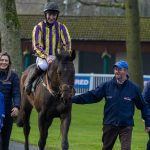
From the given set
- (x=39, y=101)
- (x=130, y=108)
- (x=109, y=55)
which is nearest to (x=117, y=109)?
(x=130, y=108)

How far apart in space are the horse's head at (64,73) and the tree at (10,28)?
30.6 feet

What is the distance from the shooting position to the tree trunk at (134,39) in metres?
30.7

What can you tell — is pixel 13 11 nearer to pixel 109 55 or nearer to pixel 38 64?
pixel 38 64

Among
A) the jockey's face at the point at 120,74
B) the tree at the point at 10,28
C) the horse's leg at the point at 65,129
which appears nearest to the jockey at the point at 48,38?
the horse's leg at the point at 65,129

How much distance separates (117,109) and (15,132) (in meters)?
8.27

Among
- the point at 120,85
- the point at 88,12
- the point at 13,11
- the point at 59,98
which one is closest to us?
the point at 120,85

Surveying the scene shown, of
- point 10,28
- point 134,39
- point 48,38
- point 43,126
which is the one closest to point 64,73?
point 43,126

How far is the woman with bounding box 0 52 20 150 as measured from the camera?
11328mm

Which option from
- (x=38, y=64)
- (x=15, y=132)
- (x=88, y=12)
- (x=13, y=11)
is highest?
(x=88, y=12)

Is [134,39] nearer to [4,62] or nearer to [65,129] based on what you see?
[65,129]

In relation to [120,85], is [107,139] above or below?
below

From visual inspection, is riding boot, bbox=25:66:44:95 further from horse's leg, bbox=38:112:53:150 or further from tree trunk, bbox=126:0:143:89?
tree trunk, bbox=126:0:143:89

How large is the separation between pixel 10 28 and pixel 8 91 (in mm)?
10351

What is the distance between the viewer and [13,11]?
21766mm
